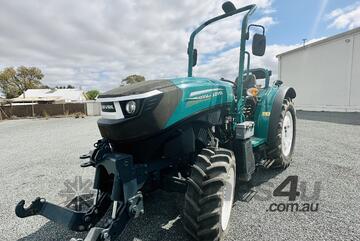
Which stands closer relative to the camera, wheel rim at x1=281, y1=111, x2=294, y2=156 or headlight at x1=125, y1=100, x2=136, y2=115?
headlight at x1=125, y1=100, x2=136, y2=115

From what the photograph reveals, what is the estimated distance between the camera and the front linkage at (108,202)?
191 centimetres

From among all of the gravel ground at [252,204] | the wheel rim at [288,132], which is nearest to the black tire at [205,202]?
the gravel ground at [252,204]

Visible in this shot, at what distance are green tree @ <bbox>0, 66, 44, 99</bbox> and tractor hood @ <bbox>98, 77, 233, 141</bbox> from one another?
6061cm

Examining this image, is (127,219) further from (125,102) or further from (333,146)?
(333,146)

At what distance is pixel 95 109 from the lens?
23.0m

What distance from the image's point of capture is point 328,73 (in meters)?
16.4

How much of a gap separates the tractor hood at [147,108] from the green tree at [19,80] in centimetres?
6061

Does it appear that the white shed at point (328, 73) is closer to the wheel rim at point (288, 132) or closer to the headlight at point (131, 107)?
the wheel rim at point (288, 132)

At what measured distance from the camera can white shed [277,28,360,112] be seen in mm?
14656

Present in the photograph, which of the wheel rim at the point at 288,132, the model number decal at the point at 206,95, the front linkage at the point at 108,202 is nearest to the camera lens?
the front linkage at the point at 108,202

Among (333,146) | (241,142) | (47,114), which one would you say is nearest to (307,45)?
(333,146)

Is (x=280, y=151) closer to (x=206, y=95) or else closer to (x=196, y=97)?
(x=206, y=95)

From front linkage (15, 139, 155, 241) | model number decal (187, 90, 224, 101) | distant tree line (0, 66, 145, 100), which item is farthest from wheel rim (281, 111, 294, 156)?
distant tree line (0, 66, 145, 100)

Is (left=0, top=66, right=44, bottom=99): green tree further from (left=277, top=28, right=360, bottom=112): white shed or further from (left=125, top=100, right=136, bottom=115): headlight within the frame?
(left=125, top=100, right=136, bottom=115): headlight
